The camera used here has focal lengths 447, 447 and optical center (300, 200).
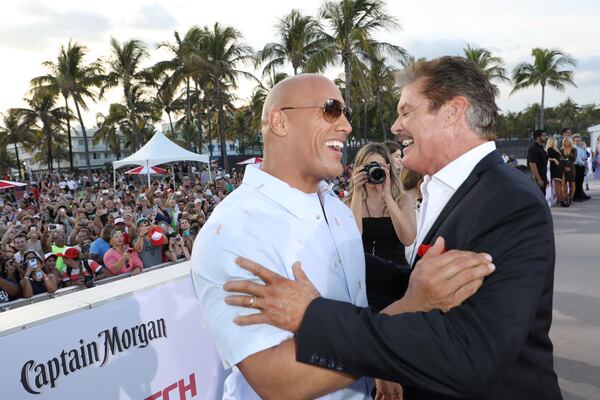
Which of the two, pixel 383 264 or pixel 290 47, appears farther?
pixel 290 47

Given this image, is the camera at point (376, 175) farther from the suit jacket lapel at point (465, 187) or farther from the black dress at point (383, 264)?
the suit jacket lapel at point (465, 187)

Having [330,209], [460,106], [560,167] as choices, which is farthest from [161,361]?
[560,167]

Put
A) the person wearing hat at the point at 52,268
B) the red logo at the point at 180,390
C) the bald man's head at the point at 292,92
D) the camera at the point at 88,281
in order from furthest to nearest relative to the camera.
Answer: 1. the person wearing hat at the point at 52,268
2. the camera at the point at 88,281
3. the red logo at the point at 180,390
4. the bald man's head at the point at 292,92

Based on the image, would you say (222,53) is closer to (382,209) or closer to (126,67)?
(126,67)

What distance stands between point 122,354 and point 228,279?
2.31m

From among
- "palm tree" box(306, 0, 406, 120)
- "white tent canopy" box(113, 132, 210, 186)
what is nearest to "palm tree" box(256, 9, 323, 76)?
"palm tree" box(306, 0, 406, 120)

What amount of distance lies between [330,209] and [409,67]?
69cm

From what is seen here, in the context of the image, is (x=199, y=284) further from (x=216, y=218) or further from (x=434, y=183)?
(x=434, y=183)

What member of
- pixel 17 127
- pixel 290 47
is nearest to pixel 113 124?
pixel 17 127

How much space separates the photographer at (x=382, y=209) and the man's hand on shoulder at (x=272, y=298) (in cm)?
251

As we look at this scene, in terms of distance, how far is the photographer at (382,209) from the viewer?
12.8 ft

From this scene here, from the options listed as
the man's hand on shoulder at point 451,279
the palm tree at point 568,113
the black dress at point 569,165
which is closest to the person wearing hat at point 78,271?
the man's hand on shoulder at point 451,279

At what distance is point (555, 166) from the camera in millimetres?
11703

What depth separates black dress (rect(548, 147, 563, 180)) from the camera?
38.3ft
